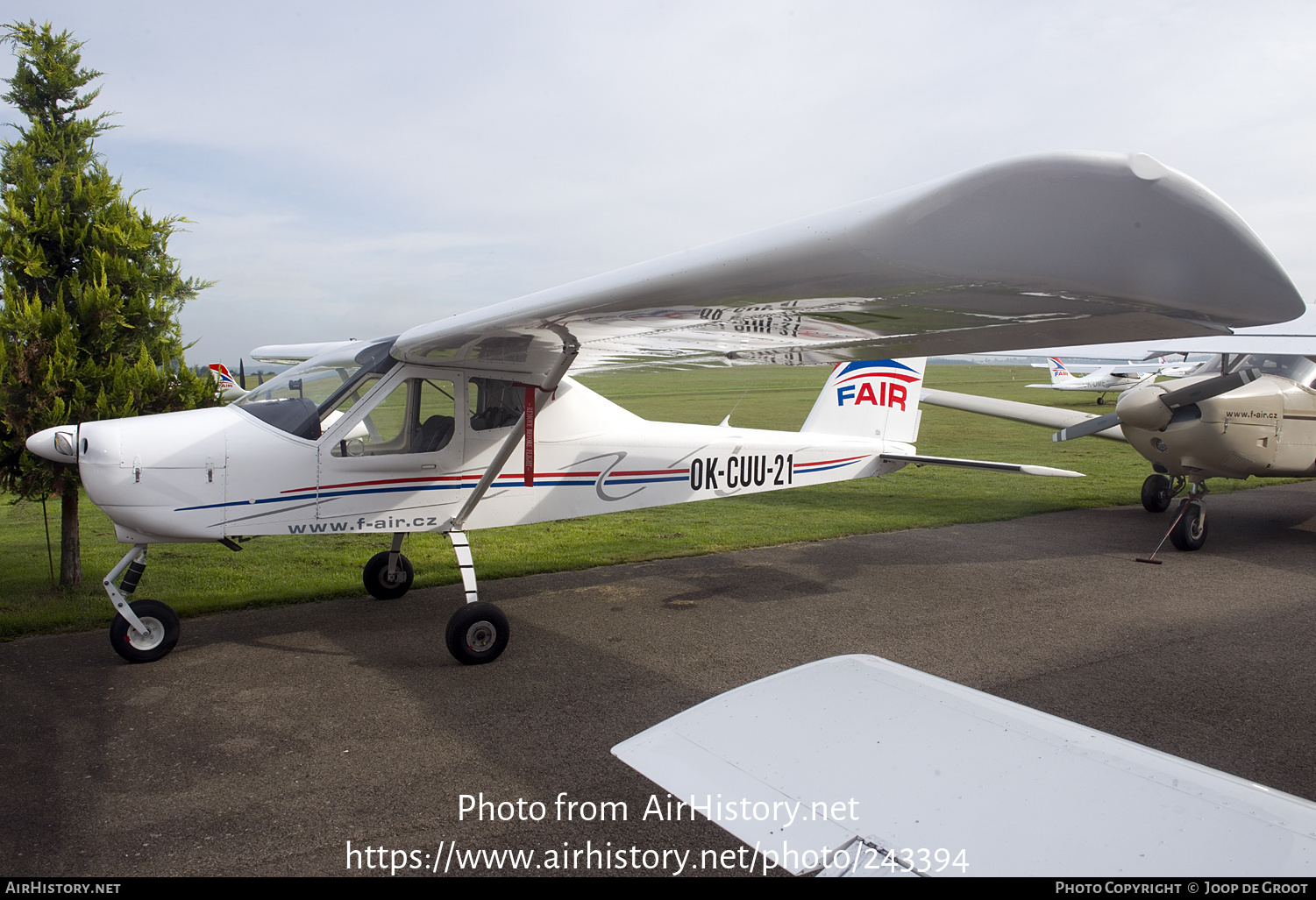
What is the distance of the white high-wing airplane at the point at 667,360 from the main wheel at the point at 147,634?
14 millimetres

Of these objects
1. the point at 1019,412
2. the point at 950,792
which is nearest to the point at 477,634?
the point at 950,792

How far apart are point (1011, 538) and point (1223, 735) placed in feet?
16.0

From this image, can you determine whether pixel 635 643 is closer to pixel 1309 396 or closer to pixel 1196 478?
pixel 1196 478

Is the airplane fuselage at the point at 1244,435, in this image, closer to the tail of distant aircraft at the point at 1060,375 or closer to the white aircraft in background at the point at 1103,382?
the white aircraft in background at the point at 1103,382

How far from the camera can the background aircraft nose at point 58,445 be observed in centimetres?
438

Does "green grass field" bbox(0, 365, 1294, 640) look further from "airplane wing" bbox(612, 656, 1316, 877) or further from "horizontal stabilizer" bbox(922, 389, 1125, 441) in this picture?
"airplane wing" bbox(612, 656, 1316, 877)

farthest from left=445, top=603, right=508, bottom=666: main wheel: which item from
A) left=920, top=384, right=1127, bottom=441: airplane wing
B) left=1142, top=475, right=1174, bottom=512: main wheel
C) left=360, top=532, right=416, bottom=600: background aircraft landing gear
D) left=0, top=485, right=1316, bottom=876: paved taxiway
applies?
left=1142, top=475, right=1174, bottom=512: main wheel

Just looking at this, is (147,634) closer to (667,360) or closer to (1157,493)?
(667,360)

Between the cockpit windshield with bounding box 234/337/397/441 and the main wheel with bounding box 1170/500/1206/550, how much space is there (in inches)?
291

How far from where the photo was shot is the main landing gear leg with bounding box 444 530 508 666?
469 cm

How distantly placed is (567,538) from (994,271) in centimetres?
754

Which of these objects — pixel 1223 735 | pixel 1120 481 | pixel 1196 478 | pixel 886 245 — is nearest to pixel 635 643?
pixel 1223 735

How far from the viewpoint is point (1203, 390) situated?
786 cm

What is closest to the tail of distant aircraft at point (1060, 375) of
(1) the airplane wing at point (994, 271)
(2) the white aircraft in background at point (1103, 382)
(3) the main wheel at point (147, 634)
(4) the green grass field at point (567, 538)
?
(2) the white aircraft in background at point (1103, 382)
